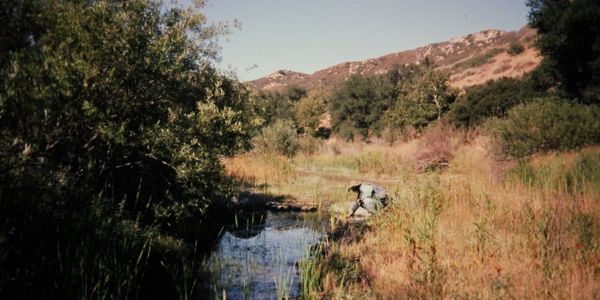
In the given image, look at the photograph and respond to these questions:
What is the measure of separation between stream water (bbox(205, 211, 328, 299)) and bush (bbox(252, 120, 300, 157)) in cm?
1276

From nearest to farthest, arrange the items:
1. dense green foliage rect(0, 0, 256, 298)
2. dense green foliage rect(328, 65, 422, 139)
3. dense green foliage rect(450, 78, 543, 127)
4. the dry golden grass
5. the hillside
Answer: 1. dense green foliage rect(0, 0, 256, 298)
2. the dry golden grass
3. dense green foliage rect(450, 78, 543, 127)
4. dense green foliage rect(328, 65, 422, 139)
5. the hillside

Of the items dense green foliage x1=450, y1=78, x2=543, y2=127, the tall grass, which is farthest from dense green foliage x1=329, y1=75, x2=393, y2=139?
the tall grass

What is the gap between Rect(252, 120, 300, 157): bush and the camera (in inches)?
877

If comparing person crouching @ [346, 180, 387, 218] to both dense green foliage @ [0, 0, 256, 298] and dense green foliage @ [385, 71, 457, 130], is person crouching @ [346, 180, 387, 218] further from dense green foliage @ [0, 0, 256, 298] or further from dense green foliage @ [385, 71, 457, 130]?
dense green foliage @ [385, 71, 457, 130]

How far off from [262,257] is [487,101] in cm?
2565

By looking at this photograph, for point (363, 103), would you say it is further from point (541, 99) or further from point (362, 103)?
point (541, 99)

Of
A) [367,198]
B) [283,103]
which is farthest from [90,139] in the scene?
[283,103]

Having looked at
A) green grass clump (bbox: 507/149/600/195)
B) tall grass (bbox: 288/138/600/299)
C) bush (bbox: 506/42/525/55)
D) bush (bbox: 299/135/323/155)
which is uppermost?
bush (bbox: 506/42/525/55)

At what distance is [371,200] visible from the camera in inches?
363

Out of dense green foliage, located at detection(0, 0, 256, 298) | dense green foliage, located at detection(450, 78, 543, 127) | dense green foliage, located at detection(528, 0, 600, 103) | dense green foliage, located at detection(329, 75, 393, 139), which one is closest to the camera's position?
dense green foliage, located at detection(0, 0, 256, 298)

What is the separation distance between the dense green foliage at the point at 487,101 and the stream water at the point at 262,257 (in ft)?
69.5

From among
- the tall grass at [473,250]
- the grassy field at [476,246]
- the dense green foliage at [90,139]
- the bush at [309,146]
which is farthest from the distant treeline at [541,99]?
the tall grass at [473,250]

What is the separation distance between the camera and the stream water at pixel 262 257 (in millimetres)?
4590

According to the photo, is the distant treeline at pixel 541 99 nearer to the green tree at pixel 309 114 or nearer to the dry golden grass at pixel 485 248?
the dry golden grass at pixel 485 248
